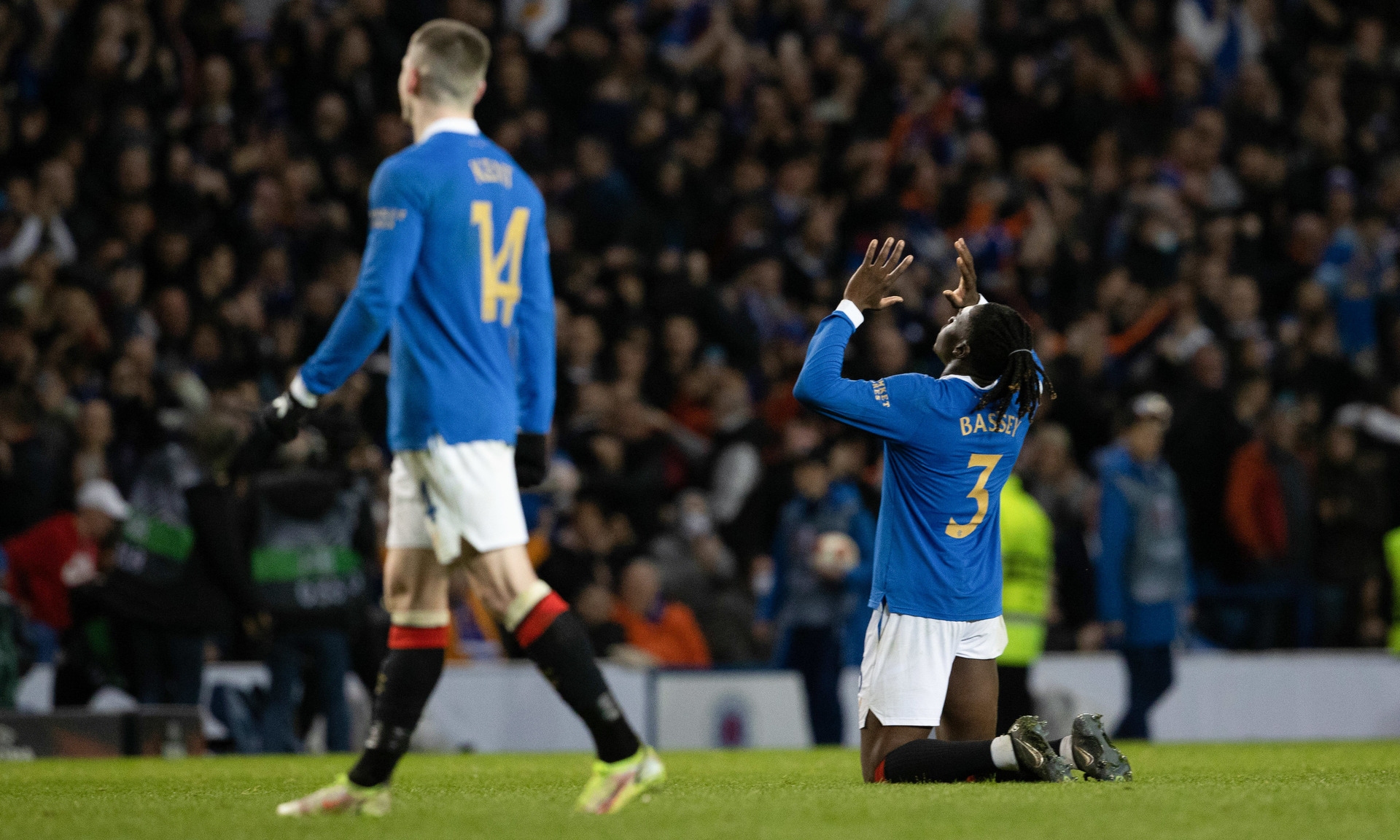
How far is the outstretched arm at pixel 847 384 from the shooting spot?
6520 millimetres

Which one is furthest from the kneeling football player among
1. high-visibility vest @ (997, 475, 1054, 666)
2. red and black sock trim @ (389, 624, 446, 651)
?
high-visibility vest @ (997, 475, 1054, 666)

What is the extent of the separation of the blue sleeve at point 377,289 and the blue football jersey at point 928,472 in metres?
1.80

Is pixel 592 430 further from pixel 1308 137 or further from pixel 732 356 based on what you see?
pixel 1308 137

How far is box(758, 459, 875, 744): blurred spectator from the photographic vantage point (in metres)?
12.3

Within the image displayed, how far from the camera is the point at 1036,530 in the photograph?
10039 millimetres

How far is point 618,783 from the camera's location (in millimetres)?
5160

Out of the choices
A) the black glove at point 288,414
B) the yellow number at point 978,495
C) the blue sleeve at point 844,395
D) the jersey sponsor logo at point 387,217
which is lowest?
the yellow number at point 978,495

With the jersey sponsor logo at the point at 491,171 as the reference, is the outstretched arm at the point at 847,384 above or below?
below

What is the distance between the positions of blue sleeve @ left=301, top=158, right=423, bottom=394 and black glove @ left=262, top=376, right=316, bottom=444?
4cm

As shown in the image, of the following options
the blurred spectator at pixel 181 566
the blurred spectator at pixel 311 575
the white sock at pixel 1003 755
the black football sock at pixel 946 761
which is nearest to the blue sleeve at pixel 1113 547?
the blurred spectator at pixel 311 575

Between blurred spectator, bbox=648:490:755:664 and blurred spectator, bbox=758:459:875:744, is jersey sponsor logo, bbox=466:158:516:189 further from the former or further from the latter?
blurred spectator, bbox=648:490:755:664

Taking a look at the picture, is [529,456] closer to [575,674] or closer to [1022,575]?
[575,674]

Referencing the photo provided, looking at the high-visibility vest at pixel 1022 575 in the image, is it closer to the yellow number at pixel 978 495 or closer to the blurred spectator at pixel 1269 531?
the yellow number at pixel 978 495

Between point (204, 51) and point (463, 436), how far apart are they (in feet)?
38.0
